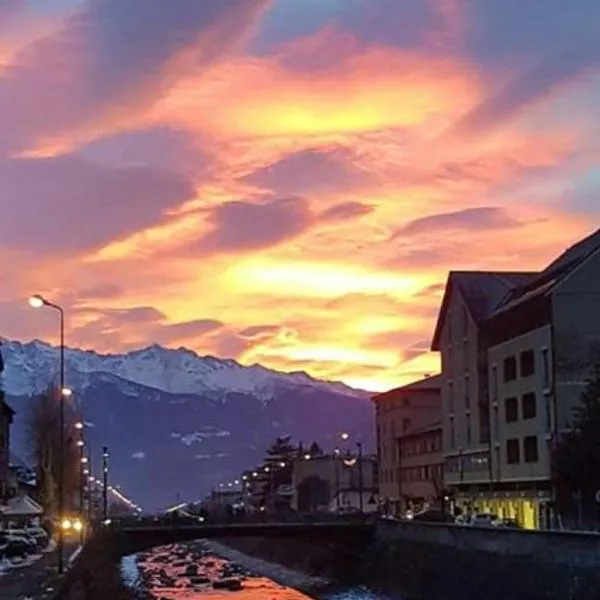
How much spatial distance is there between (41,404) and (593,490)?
244ft

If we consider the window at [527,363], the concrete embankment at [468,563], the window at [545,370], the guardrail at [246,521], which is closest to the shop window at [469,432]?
the guardrail at [246,521]

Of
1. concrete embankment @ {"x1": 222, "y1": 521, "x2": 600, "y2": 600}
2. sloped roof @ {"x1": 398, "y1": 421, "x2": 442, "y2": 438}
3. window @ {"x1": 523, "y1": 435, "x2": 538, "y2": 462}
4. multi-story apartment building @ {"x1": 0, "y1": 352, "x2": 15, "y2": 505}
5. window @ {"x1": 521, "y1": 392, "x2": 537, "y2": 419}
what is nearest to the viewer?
concrete embankment @ {"x1": 222, "y1": 521, "x2": 600, "y2": 600}

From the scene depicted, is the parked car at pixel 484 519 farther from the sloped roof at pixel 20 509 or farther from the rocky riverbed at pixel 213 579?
the sloped roof at pixel 20 509

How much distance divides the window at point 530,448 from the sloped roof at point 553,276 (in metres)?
11.1

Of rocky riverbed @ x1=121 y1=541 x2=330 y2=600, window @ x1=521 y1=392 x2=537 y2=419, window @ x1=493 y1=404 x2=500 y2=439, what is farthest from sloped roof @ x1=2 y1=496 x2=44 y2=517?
window @ x1=521 y1=392 x2=537 y2=419

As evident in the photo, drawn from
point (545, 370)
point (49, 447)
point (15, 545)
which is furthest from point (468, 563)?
point (49, 447)

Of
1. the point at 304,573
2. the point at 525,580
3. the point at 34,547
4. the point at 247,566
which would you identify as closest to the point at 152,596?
the point at 34,547

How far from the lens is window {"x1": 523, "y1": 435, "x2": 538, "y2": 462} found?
10334 cm

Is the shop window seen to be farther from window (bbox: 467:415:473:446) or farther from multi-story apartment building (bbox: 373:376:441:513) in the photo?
multi-story apartment building (bbox: 373:376:441:513)

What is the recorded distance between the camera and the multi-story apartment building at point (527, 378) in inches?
3915

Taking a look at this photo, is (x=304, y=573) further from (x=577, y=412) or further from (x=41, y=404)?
(x=577, y=412)

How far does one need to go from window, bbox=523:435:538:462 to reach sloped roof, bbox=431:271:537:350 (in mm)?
17034

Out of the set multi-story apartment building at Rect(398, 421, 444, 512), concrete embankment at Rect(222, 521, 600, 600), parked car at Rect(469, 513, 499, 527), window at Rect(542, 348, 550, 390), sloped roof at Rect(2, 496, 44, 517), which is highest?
window at Rect(542, 348, 550, 390)

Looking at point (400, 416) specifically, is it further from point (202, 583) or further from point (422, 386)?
point (202, 583)
